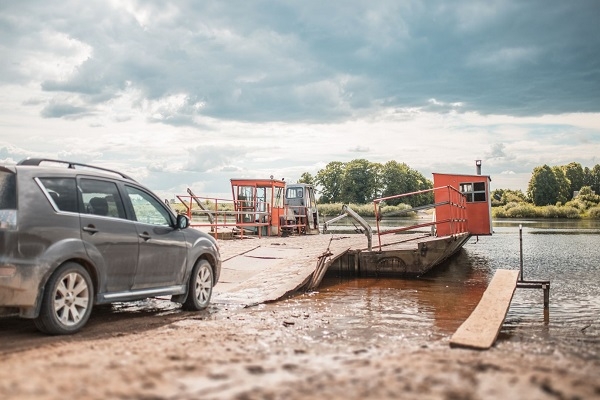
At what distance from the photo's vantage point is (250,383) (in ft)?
12.6

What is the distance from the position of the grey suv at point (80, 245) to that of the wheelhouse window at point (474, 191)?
51.8ft

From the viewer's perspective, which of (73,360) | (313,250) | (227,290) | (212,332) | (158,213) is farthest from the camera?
(313,250)

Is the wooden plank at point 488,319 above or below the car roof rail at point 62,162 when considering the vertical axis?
below

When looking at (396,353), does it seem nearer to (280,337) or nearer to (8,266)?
(280,337)

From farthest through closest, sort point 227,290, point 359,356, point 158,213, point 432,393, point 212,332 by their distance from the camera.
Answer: point 227,290 < point 158,213 < point 212,332 < point 359,356 < point 432,393

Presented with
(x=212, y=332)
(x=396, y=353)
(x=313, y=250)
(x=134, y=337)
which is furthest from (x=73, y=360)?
(x=313, y=250)

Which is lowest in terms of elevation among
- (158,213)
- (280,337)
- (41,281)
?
(280,337)

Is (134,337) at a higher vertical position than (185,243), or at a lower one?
lower

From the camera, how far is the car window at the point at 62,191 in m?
6.32

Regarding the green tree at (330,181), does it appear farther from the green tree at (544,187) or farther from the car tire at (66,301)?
the car tire at (66,301)

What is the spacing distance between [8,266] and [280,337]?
284 cm

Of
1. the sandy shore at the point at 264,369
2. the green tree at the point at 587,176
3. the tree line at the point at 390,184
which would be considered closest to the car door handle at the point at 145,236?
the sandy shore at the point at 264,369

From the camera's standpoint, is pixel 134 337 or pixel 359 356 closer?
pixel 359 356

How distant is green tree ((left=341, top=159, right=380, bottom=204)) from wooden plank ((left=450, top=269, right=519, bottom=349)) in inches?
3956
